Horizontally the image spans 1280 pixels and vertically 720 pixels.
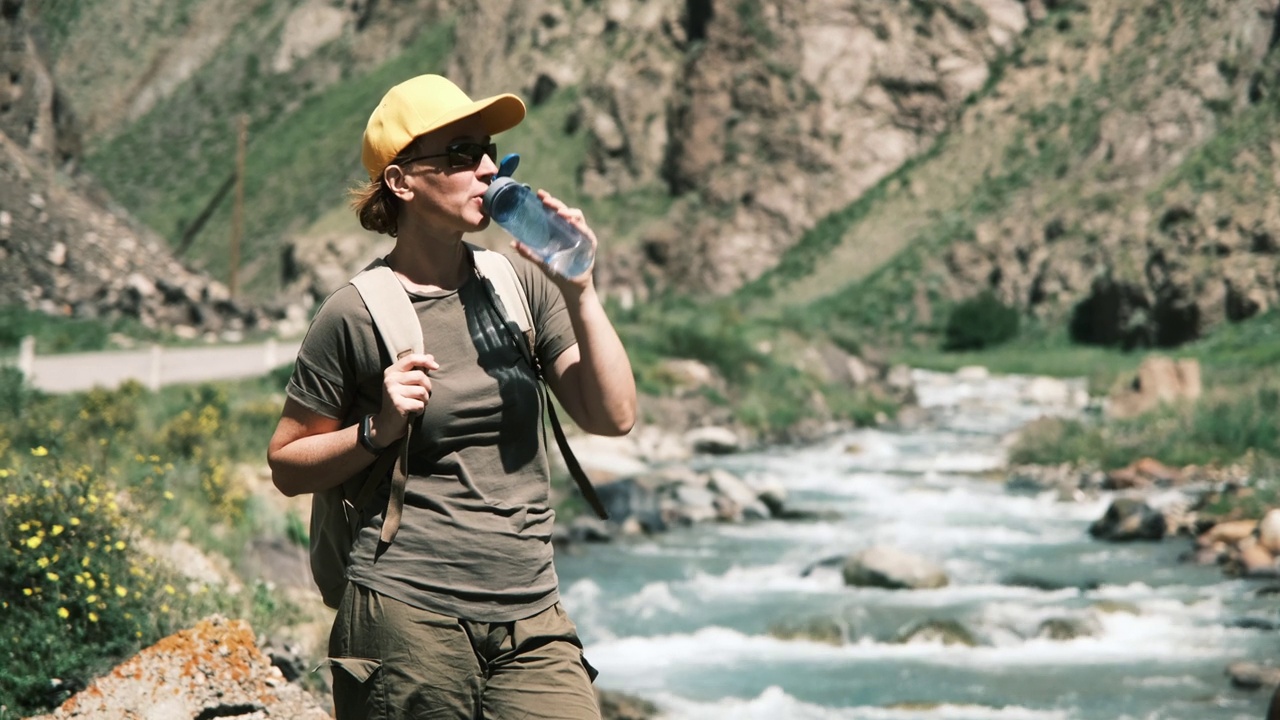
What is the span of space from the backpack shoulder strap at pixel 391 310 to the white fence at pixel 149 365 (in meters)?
15.1

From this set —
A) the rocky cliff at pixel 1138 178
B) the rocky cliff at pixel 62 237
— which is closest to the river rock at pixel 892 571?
the rocky cliff at pixel 62 237

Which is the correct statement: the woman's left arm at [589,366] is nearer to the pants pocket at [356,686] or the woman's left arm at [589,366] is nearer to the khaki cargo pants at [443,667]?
the khaki cargo pants at [443,667]

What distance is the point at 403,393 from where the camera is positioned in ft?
9.89

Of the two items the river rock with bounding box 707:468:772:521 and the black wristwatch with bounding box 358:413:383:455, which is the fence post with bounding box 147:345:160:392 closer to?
the river rock with bounding box 707:468:772:521

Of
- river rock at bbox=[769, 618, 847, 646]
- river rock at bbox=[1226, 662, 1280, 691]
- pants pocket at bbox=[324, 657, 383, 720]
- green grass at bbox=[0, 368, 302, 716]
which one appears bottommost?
river rock at bbox=[769, 618, 847, 646]

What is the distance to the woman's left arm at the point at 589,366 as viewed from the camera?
10.3 ft

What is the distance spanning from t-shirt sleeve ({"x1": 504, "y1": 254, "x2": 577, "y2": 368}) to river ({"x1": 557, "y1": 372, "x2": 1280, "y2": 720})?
6.79m

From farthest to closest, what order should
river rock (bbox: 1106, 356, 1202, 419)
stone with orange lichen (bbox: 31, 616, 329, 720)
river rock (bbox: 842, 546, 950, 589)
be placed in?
river rock (bbox: 1106, 356, 1202, 419)
river rock (bbox: 842, 546, 950, 589)
stone with orange lichen (bbox: 31, 616, 329, 720)

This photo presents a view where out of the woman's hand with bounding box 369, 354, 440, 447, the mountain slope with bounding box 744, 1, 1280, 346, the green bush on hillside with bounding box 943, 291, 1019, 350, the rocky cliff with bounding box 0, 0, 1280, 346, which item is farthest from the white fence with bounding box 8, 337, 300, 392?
the mountain slope with bounding box 744, 1, 1280, 346

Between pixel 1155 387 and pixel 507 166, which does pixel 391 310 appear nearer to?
pixel 507 166

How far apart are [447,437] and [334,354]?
0.98 ft

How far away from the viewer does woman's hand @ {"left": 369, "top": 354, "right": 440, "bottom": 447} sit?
9.89 ft

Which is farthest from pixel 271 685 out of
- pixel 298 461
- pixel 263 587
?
pixel 263 587

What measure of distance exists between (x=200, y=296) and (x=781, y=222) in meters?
31.6
